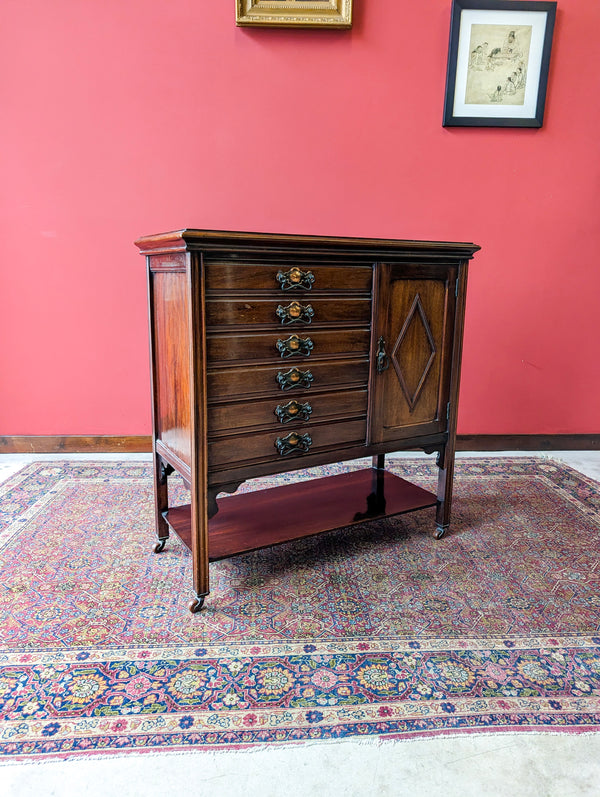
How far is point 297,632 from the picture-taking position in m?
1.75

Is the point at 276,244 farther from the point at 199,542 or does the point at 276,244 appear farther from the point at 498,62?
the point at 498,62

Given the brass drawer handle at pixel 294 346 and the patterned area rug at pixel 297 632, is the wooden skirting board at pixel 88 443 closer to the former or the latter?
the patterned area rug at pixel 297 632

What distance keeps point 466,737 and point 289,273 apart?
4.49ft

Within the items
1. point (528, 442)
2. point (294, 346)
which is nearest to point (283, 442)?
point (294, 346)

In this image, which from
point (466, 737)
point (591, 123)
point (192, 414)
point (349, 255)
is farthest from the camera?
point (591, 123)

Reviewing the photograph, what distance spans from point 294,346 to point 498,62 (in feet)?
7.64

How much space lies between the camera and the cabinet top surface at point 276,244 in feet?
5.28

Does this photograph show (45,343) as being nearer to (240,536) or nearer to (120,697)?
(240,536)

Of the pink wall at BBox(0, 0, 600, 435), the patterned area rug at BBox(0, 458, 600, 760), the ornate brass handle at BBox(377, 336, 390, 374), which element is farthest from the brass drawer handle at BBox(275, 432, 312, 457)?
the pink wall at BBox(0, 0, 600, 435)

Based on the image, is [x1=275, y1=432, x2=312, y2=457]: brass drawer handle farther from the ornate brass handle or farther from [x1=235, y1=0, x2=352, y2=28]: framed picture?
[x1=235, y1=0, x2=352, y2=28]: framed picture

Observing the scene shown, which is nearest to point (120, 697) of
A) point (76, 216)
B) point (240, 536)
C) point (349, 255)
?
point (240, 536)

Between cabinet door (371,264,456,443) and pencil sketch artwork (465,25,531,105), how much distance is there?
155 cm

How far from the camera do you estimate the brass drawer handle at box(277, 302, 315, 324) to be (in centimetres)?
182

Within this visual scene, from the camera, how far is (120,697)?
1.47 m
